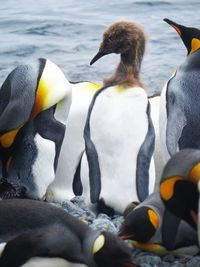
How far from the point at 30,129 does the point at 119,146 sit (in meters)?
0.42

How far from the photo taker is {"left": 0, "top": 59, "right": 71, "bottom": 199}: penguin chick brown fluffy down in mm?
3984

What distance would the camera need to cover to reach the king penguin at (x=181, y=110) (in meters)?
4.20

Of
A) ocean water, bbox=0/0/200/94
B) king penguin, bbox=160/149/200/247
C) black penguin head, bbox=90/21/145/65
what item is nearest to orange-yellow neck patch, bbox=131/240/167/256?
king penguin, bbox=160/149/200/247

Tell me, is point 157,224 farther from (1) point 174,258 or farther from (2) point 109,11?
(2) point 109,11

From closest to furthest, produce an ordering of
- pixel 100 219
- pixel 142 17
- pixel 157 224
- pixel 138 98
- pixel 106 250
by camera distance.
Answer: pixel 106 250 < pixel 157 224 < pixel 100 219 < pixel 138 98 < pixel 142 17

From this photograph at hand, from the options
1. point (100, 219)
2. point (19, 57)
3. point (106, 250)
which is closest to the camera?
point (106, 250)

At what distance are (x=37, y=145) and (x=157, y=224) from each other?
892 millimetres

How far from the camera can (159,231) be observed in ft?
11.2

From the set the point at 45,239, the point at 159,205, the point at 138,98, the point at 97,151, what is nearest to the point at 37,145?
the point at 97,151

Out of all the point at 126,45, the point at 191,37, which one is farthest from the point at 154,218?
the point at 191,37

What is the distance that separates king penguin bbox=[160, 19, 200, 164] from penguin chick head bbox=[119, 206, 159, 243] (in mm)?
771

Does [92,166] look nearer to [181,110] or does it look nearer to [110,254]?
[181,110]

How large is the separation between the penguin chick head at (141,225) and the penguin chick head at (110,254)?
36cm

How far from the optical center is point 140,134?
Answer: 406 cm
